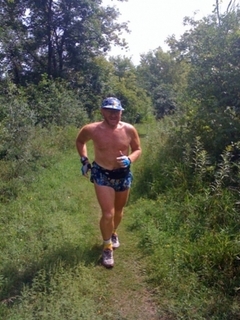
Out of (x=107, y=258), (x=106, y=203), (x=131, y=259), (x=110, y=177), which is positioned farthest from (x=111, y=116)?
(x=131, y=259)

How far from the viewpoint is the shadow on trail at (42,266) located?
3.40 meters

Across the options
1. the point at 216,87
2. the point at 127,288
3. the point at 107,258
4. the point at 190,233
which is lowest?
the point at 127,288

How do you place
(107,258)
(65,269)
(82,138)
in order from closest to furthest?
1. (65,269)
2. (107,258)
3. (82,138)

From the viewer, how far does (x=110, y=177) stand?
3953 millimetres

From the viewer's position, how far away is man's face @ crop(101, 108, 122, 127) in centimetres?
389

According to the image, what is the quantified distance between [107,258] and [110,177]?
3.01 ft

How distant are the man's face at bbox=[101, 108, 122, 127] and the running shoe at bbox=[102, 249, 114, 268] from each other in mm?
1452

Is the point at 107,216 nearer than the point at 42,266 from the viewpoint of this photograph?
No

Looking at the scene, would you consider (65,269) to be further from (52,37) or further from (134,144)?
(52,37)

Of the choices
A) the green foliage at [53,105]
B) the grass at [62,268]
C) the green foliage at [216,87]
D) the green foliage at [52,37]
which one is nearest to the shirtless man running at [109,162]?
Result: the grass at [62,268]

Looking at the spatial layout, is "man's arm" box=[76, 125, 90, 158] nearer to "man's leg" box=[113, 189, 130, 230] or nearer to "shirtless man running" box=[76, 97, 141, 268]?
"shirtless man running" box=[76, 97, 141, 268]

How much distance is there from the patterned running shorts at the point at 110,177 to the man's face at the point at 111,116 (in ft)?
1.68

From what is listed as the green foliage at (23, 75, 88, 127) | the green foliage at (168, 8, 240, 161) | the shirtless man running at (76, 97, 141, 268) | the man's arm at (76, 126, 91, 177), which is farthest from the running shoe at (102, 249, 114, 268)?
the green foliage at (23, 75, 88, 127)

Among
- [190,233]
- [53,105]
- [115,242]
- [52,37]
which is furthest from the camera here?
[52,37]
